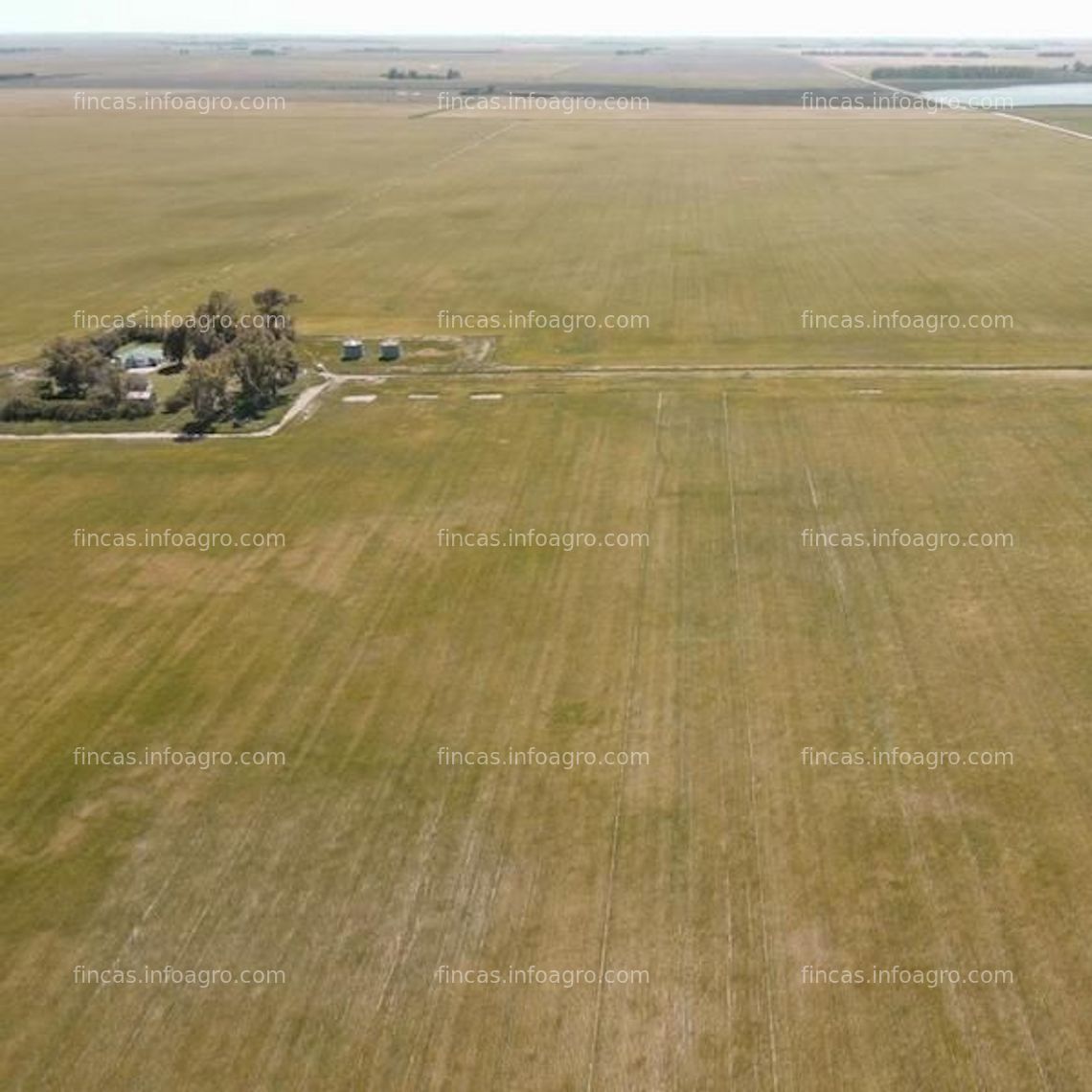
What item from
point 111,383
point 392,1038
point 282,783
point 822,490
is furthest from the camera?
point 111,383

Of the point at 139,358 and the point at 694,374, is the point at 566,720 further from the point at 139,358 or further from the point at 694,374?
the point at 139,358

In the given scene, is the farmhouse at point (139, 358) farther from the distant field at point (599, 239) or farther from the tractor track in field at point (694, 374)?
the tractor track in field at point (694, 374)

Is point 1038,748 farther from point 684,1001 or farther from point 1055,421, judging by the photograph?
point 1055,421

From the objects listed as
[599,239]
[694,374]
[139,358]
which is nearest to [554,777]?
[694,374]

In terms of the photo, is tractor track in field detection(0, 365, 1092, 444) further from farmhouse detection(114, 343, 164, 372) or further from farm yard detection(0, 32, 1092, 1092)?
farmhouse detection(114, 343, 164, 372)

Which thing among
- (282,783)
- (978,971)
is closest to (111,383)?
(282,783)

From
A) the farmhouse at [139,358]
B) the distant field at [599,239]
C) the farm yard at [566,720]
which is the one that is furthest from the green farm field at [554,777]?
the distant field at [599,239]
